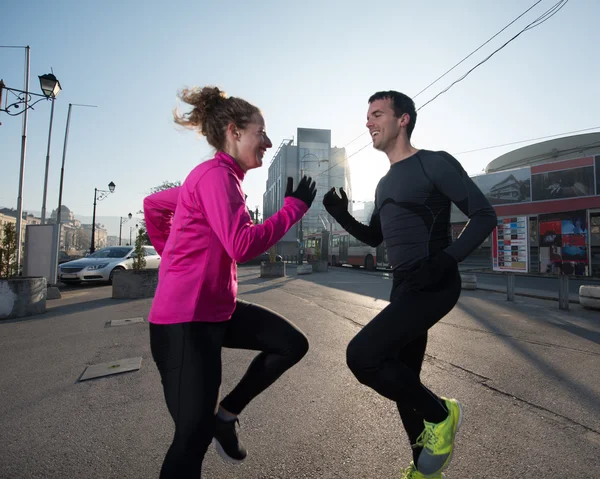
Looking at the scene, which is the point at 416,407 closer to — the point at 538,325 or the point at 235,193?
the point at 235,193

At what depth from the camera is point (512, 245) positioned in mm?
10477

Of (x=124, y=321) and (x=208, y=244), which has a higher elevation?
(x=208, y=244)

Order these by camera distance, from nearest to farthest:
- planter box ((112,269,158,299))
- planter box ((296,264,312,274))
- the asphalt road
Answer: the asphalt road, planter box ((112,269,158,299)), planter box ((296,264,312,274))

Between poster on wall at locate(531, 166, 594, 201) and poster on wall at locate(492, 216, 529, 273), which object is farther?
poster on wall at locate(531, 166, 594, 201)

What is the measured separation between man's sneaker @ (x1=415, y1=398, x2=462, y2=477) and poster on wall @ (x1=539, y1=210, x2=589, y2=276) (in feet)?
64.5

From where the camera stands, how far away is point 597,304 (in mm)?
8320

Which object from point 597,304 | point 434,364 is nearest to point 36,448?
point 434,364

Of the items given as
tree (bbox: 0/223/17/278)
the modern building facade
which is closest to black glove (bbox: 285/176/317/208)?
tree (bbox: 0/223/17/278)

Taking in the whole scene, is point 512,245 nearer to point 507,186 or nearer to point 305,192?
point 305,192

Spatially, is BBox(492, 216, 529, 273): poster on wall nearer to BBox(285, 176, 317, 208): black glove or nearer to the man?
the man

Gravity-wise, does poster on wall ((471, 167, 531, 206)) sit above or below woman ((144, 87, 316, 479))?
above

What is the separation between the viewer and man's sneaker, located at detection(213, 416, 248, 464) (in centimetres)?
198

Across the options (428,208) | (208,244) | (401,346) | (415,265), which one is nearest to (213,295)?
(208,244)

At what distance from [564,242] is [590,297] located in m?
12.9
